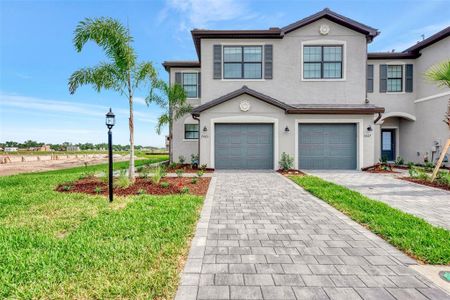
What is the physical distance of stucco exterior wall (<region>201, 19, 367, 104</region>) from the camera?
45.5ft

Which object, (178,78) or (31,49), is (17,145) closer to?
(31,49)

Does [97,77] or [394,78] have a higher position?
[394,78]

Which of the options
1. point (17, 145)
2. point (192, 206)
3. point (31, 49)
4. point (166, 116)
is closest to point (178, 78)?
point (166, 116)

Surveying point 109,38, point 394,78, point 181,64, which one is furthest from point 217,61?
point 394,78

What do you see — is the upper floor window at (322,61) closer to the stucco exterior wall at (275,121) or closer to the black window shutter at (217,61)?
the stucco exterior wall at (275,121)

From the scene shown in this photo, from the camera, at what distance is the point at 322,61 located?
14.0 metres

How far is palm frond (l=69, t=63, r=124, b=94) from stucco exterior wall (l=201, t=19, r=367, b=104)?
6.44 meters

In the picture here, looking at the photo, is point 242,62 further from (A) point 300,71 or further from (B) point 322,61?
(B) point 322,61

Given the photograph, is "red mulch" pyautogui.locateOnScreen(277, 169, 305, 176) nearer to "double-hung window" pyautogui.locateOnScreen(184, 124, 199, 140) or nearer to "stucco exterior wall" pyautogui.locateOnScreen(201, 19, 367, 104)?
"stucco exterior wall" pyautogui.locateOnScreen(201, 19, 367, 104)

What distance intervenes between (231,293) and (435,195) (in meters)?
8.08

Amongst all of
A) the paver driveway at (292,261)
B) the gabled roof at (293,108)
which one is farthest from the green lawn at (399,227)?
the gabled roof at (293,108)

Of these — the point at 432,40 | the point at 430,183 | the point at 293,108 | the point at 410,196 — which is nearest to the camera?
the point at 410,196

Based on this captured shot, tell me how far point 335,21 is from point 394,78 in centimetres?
600

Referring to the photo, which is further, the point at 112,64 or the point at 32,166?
the point at 32,166
